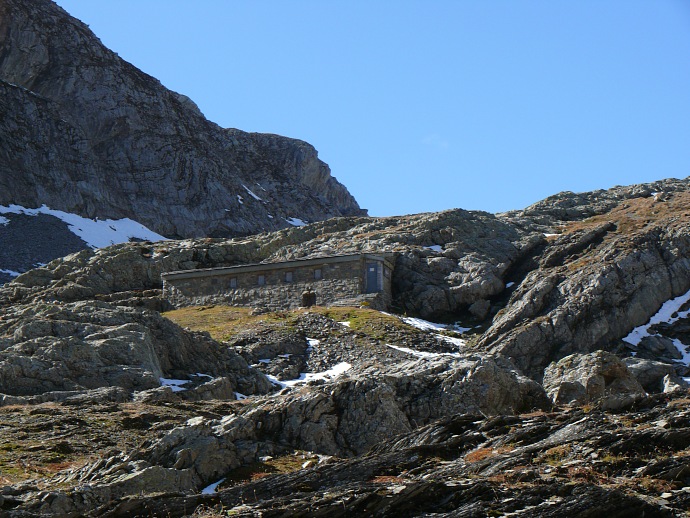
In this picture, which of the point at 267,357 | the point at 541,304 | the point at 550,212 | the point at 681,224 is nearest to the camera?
the point at 267,357

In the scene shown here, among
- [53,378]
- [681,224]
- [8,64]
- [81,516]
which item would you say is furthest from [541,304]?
[8,64]

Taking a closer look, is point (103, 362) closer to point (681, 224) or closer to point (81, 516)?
point (81, 516)

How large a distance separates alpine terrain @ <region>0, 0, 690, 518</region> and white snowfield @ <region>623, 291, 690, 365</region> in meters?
0.17

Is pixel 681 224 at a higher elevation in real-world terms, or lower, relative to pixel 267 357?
higher

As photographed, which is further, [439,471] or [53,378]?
[53,378]

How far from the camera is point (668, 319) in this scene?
5825 centimetres

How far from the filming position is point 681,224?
65562 millimetres

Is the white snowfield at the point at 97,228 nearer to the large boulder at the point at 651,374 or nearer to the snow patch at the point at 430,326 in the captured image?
the snow patch at the point at 430,326

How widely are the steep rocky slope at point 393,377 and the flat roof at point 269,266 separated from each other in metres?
2.76

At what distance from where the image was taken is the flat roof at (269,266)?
6731 centimetres

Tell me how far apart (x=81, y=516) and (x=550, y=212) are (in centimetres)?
6771

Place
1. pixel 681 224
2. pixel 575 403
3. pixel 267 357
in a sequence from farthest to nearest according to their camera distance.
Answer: pixel 681 224 → pixel 267 357 → pixel 575 403

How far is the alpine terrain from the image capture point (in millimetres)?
18500

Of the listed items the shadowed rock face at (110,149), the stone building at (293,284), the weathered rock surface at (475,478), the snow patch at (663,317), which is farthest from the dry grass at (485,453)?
the shadowed rock face at (110,149)
